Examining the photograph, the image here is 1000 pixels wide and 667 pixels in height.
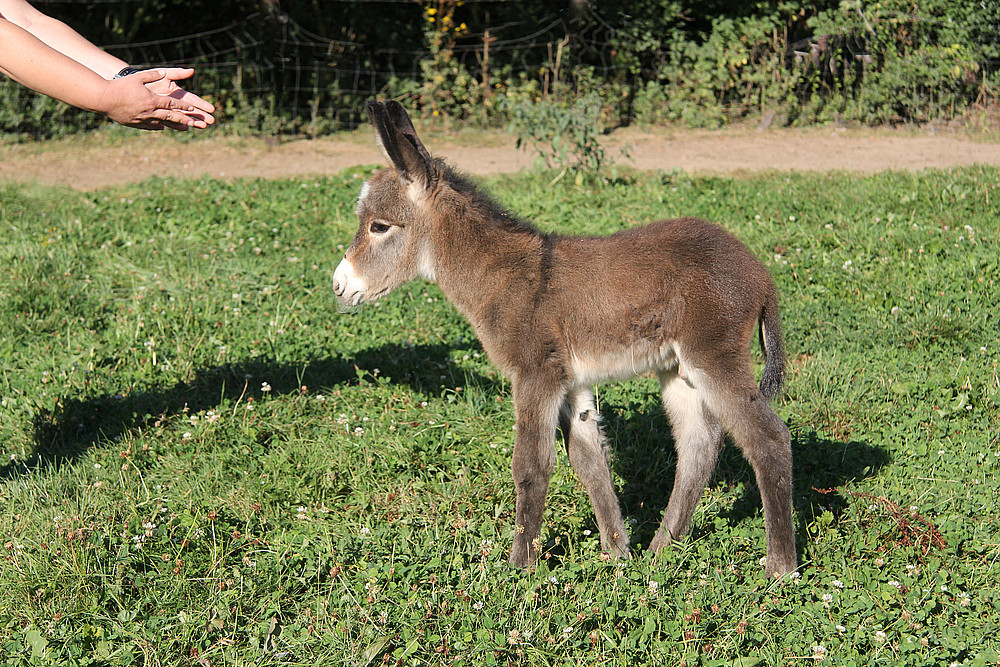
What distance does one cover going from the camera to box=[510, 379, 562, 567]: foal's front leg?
12.0 feet

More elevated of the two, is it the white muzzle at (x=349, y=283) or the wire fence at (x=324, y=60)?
the wire fence at (x=324, y=60)

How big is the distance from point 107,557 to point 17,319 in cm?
318

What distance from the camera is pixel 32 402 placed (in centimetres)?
509

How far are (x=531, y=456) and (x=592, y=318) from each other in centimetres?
65

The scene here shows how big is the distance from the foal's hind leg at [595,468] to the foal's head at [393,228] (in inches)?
38.0

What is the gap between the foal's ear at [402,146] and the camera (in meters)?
3.75

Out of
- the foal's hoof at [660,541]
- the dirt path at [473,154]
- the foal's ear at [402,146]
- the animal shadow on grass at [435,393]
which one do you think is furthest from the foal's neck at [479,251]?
the dirt path at [473,154]

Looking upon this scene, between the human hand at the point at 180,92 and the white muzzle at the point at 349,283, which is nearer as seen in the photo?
the human hand at the point at 180,92

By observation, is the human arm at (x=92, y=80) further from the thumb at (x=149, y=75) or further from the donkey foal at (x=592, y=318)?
the donkey foal at (x=592, y=318)

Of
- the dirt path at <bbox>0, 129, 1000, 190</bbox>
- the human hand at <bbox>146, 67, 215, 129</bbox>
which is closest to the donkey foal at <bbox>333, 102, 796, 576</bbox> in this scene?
the human hand at <bbox>146, 67, 215, 129</bbox>

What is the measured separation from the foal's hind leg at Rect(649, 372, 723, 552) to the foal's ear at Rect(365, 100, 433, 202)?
146cm

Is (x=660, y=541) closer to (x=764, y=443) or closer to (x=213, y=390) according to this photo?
(x=764, y=443)

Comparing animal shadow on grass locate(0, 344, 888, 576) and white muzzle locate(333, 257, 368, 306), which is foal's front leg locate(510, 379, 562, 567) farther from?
white muzzle locate(333, 257, 368, 306)

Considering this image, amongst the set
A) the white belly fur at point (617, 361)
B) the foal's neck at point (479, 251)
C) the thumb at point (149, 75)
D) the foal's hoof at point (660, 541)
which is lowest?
the foal's hoof at point (660, 541)
